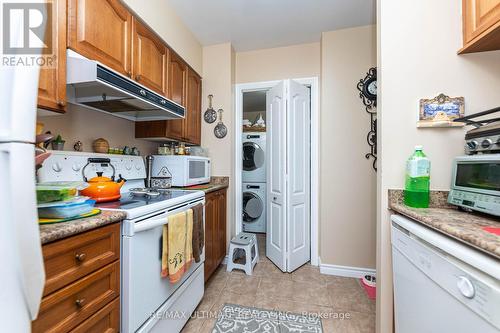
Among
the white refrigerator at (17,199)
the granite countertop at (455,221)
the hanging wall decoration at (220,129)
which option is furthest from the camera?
the hanging wall decoration at (220,129)

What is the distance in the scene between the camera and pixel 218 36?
7.96ft

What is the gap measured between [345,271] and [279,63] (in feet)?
8.26

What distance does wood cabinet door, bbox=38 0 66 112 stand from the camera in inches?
39.9

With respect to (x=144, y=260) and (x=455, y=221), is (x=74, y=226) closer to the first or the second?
(x=144, y=260)

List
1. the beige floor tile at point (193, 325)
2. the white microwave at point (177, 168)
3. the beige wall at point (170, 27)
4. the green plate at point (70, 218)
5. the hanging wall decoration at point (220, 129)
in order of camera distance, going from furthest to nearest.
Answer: the hanging wall decoration at point (220, 129) < the white microwave at point (177, 168) < the beige wall at point (170, 27) < the beige floor tile at point (193, 325) < the green plate at point (70, 218)

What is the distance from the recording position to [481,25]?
3.34 feet

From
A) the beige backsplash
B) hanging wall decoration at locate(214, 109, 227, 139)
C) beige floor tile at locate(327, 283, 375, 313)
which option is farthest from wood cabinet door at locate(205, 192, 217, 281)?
beige floor tile at locate(327, 283, 375, 313)

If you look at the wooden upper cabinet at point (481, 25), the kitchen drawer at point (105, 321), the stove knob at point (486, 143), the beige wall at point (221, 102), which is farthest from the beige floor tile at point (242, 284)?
the wooden upper cabinet at point (481, 25)

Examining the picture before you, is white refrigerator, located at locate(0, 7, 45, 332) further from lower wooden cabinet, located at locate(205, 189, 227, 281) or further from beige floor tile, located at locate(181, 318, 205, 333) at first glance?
lower wooden cabinet, located at locate(205, 189, 227, 281)

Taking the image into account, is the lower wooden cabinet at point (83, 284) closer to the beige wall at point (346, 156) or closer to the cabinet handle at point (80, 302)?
the cabinet handle at point (80, 302)

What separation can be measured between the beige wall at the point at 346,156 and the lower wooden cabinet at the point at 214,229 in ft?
3.64

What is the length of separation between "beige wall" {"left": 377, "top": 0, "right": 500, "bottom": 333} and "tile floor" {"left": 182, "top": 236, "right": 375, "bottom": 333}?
39cm

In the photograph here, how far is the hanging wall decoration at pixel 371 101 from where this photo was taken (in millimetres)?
2182

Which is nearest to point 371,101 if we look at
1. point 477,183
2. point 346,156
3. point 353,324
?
point 346,156
